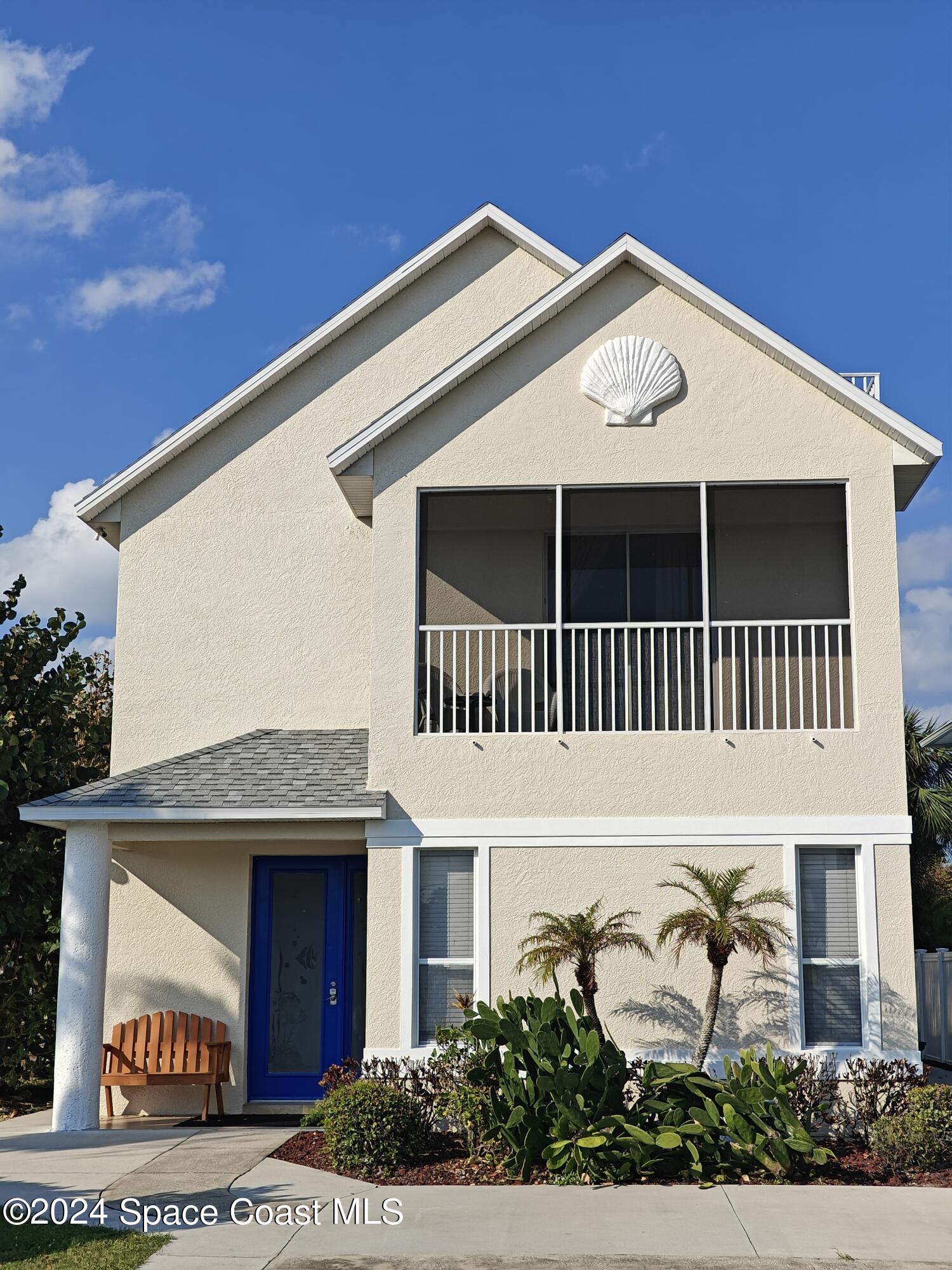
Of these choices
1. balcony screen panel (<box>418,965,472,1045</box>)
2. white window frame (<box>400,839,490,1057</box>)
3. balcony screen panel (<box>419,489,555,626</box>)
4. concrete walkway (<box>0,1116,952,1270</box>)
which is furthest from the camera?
balcony screen panel (<box>419,489,555,626</box>)

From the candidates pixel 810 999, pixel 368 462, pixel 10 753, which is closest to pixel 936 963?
pixel 810 999

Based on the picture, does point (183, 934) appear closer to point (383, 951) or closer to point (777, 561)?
point (383, 951)

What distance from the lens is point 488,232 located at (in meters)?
16.4

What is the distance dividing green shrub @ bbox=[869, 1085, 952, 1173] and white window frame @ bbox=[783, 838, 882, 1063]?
2.83 feet

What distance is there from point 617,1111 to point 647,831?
2.61 m

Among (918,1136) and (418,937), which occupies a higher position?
(418,937)

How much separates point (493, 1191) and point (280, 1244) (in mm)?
2009

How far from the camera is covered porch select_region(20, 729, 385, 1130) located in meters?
12.9

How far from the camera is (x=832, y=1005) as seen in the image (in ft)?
38.6

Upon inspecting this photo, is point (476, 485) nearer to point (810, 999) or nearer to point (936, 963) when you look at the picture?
point (810, 999)

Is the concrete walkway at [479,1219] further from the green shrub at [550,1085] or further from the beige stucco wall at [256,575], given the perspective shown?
the beige stucco wall at [256,575]

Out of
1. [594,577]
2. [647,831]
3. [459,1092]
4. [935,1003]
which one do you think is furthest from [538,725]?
[935,1003]

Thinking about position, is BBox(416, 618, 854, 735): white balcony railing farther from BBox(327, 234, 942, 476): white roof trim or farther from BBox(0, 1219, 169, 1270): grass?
BBox(0, 1219, 169, 1270): grass

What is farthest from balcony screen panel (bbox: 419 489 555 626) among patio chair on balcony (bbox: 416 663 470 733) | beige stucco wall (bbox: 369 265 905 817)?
beige stucco wall (bbox: 369 265 905 817)
